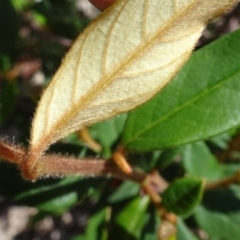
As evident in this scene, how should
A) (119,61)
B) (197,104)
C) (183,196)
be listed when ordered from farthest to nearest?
Answer: 1. (183,196)
2. (197,104)
3. (119,61)

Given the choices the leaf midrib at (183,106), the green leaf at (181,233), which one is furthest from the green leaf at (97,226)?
the leaf midrib at (183,106)

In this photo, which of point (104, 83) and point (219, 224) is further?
point (219, 224)

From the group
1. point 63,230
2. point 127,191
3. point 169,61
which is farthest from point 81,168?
point 63,230

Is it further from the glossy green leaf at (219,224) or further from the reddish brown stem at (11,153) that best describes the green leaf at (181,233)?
the reddish brown stem at (11,153)

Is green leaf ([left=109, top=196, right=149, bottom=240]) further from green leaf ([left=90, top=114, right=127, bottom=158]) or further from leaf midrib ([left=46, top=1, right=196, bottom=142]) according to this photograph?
leaf midrib ([left=46, top=1, right=196, bottom=142])

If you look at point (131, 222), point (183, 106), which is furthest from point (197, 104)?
point (131, 222)

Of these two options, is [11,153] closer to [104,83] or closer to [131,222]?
[104,83]

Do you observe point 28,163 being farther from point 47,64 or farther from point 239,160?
point 47,64

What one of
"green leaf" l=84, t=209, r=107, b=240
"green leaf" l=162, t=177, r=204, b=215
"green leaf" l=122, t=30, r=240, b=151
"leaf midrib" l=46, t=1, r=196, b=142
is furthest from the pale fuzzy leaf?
"green leaf" l=84, t=209, r=107, b=240
